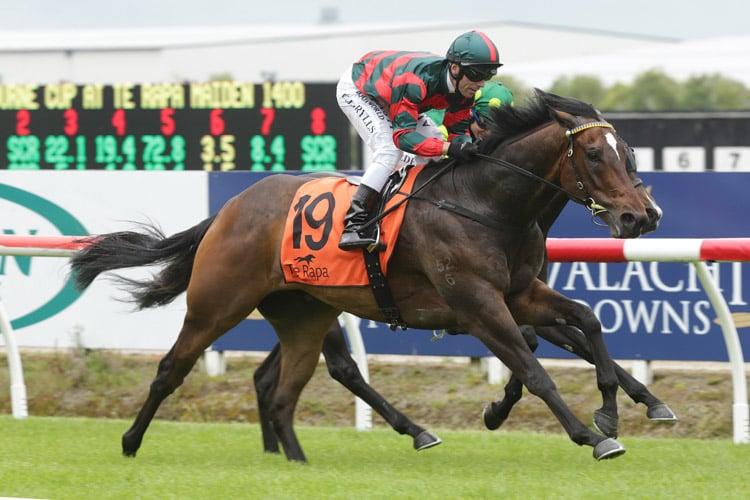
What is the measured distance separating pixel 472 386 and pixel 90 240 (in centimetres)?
222

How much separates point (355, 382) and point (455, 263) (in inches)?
39.7

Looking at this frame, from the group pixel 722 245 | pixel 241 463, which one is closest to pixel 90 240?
pixel 241 463

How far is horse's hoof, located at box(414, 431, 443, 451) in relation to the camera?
5.28 m

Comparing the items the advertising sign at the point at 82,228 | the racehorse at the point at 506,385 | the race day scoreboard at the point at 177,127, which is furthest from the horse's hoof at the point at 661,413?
the race day scoreboard at the point at 177,127

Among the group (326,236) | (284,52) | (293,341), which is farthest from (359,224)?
(284,52)

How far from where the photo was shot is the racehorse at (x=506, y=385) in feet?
15.2

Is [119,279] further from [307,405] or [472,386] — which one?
[472,386]

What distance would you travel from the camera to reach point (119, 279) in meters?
5.75

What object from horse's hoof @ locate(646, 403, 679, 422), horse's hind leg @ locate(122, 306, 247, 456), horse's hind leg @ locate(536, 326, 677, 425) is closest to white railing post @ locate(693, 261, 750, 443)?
horse's hind leg @ locate(536, 326, 677, 425)

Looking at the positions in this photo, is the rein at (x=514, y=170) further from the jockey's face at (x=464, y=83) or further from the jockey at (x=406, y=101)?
the jockey's face at (x=464, y=83)

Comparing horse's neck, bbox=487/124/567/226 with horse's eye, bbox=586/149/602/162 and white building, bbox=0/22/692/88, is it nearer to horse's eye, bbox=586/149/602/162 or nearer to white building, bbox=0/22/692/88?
horse's eye, bbox=586/149/602/162

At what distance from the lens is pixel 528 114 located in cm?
486

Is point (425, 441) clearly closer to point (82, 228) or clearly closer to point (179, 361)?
point (179, 361)

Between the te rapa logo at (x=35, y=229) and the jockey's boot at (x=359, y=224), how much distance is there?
8.81 feet
